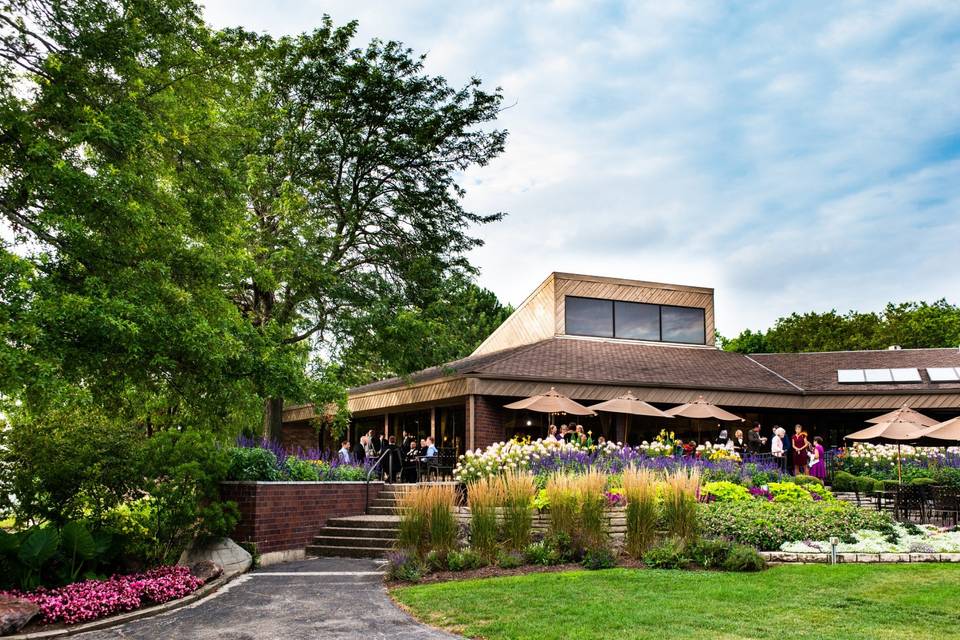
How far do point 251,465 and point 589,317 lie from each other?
51.6 feet

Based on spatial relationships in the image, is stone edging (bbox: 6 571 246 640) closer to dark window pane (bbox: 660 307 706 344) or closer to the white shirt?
the white shirt

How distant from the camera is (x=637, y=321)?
27.2 metres

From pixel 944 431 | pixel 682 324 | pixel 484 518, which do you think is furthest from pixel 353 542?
pixel 682 324

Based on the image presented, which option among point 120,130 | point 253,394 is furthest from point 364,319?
point 120,130

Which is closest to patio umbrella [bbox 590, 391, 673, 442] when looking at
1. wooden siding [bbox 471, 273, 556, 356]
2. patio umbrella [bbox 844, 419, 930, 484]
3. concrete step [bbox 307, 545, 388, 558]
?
patio umbrella [bbox 844, 419, 930, 484]

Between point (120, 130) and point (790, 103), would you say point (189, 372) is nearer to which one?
point (120, 130)

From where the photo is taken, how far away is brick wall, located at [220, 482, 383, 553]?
12273mm

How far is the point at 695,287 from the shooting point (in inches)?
1096

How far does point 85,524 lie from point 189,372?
246 centimetres

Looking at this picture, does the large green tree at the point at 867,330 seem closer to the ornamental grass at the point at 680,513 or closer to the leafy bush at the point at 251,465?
the ornamental grass at the point at 680,513

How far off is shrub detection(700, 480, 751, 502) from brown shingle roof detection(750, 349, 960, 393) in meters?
12.1

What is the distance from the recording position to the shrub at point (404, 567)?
970 cm

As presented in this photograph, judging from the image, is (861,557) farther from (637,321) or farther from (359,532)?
(637,321)

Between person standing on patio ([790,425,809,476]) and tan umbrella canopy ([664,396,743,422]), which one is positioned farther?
tan umbrella canopy ([664,396,743,422])
